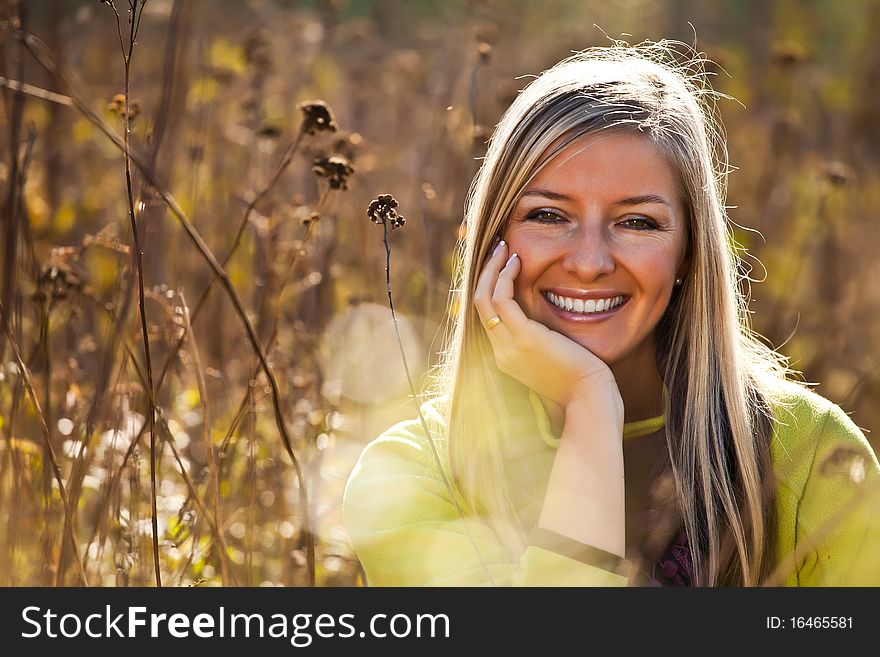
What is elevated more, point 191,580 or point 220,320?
point 220,320

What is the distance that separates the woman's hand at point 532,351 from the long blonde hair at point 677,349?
0.08 m

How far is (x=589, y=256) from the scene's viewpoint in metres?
1.82

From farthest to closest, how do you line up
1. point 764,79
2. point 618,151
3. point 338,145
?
point 764,79, point 338,145, point 618,151

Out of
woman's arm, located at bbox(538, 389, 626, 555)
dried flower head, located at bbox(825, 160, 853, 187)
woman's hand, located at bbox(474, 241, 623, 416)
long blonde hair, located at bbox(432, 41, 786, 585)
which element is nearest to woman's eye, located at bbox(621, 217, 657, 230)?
long blonde hair, located at bbox(432, 41, 786, 585)

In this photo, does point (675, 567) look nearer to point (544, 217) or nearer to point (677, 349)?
point (677, 349)

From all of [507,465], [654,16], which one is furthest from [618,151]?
[654,16]

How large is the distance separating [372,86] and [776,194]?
1939mm

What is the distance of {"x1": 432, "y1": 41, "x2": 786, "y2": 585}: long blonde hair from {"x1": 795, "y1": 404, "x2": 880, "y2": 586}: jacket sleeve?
0.24 ft

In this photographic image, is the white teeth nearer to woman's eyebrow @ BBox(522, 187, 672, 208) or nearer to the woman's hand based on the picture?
the woman's hand

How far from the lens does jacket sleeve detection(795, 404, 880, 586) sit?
1735mm

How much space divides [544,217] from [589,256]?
132mm

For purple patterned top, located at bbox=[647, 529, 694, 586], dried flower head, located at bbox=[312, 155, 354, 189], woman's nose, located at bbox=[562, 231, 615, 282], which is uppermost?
dried flower head, located at bbox=[312, 155, 354, 189]

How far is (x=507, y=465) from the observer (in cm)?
195
